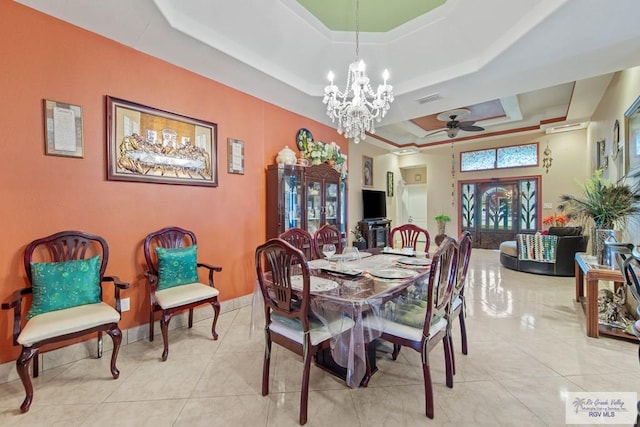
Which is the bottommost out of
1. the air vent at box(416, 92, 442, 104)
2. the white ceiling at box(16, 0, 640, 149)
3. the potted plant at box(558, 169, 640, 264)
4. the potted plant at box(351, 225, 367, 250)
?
the potted plant at box(351, 225, 367, 250)

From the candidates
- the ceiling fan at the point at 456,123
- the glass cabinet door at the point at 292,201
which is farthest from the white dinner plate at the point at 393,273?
the ceiling fan at the point at 456,123

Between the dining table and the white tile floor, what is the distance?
10.2 inches

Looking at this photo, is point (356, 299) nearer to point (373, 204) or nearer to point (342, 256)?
point (342, 256)

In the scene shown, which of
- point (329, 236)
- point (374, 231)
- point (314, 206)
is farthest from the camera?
point (374, 231)

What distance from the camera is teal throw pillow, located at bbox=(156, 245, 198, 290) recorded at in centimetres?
258

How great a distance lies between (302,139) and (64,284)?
333 centimetres

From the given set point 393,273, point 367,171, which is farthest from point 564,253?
point 393,273

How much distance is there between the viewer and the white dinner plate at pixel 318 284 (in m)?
1.68

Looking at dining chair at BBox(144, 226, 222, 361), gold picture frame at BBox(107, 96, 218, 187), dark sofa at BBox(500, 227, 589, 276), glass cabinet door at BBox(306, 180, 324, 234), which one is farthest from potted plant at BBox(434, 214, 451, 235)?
dining chair at BBox(144, 226, 222, 361)

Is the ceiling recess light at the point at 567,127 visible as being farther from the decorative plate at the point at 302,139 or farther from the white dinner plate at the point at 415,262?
the white dinner plate at the point at 415,262

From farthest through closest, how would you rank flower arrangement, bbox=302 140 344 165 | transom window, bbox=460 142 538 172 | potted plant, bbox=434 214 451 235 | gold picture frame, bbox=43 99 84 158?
1. potted plant, bbox=434 214 451 235
2. transom window, bbox=460 142 538 172
3. flower arrangement, bbox=302 140 344 165
4. gold picture frame, bbox=43 99 84 158

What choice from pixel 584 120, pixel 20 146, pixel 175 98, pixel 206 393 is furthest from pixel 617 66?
pixel 20 146

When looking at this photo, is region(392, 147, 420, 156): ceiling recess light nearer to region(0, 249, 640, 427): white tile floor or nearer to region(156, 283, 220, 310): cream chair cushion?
region(0, 249, 640, 427): white tile floor

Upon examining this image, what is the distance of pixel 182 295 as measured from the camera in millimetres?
2404
